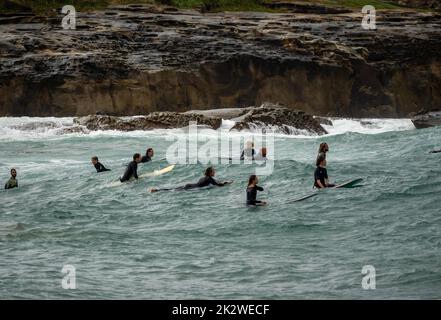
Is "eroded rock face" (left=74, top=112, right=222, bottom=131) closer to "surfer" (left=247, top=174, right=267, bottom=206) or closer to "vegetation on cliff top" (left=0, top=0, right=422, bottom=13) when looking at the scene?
"vegetation on cliff top" (left=0, top=0, right=422, bottom=13)

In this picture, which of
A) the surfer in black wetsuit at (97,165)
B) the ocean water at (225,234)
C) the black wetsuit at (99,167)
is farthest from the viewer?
the black wetsuit at (99,167)

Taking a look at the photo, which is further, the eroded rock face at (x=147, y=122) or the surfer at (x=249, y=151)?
the eroded rock face at (x=147, y=122)

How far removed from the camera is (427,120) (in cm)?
4103

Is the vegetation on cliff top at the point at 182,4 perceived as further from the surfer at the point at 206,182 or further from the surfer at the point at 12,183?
the surfer at the point at 206,182

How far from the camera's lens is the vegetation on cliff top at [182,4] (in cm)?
5306

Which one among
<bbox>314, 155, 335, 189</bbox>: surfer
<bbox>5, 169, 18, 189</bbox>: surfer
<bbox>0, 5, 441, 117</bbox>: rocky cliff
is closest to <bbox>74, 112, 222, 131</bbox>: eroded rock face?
<bbox>0, 5, 441, 117</bbox>: rocky cliff

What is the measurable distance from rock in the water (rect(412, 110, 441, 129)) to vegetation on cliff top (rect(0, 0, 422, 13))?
54.0 ft

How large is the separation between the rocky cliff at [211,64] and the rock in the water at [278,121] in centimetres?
721

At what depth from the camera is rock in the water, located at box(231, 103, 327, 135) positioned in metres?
38.1

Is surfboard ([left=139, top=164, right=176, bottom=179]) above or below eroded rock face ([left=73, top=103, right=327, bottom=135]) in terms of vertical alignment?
above

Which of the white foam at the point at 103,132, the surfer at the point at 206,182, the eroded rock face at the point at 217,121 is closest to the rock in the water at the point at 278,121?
the eroded rock face at the point at 217,121

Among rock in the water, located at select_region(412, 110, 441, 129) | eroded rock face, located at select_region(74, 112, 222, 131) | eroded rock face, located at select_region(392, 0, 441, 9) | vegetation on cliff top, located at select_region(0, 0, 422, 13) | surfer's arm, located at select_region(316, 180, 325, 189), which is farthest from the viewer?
eroded rock face, located at select_region(392, 0, 441, 9)

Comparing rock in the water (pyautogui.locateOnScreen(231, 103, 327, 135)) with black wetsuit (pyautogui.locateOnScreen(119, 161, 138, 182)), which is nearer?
black wetsuit (pyautogui.locateOnScreen(119, 161, 138, 182))

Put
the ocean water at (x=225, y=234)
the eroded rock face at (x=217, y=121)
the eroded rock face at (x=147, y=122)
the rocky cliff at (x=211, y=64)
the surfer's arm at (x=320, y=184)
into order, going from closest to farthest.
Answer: the ocean water at (x=225, y=234) → the surfer's arm at (x=320, y=184) → the eroded rock face at (x=217, y=121) → the eroded rock face at (x=147, y=122) → the rocky cliff at (x=211, y=64)
